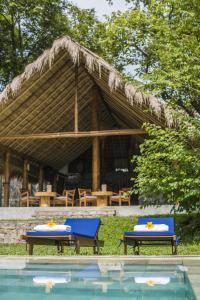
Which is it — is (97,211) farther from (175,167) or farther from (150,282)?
(150,282)

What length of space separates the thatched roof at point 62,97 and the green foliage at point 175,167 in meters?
1.40

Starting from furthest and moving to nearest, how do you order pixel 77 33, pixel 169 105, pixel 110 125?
pixel 77 33 → pixel 110 125 → pixel 169 105

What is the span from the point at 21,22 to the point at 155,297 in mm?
18926

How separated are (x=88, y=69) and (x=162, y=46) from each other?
3.07m

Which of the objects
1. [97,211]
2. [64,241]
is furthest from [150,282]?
[97,211]

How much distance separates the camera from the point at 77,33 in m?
19.5

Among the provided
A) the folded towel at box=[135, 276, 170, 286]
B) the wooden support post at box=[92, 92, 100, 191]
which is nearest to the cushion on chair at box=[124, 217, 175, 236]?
the folded towel at box=[135, 276, 170, 286]

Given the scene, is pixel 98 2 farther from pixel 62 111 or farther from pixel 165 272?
pixel 165 272

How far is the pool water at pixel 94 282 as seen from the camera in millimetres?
2760

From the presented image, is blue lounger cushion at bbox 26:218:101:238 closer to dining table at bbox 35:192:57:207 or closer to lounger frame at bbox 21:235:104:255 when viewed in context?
lounger frame at bbox 21:235:104:255

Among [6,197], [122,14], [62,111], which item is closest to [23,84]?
[62,111]

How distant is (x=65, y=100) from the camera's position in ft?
43.2

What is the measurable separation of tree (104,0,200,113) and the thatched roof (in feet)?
1.94

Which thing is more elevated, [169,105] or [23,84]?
[23,84]
